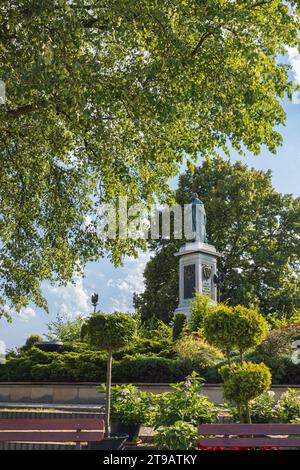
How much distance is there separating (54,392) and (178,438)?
9592 millimetres

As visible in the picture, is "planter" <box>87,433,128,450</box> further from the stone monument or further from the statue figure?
the statue figure

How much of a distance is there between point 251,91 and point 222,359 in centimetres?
983

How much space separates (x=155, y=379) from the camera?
16125 mm

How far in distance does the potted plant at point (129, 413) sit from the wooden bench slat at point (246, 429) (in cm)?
254

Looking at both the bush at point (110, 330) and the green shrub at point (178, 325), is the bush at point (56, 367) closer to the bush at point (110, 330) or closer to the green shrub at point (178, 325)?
the green shrub at point (178, 325)

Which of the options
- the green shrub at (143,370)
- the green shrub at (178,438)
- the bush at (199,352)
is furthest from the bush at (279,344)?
the green shrub at (178,438)

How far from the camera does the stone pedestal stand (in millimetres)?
26891

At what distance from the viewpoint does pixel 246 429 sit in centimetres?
652

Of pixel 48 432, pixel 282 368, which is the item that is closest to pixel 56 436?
pixel 48 432

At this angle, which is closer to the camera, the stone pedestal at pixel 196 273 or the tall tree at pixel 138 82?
the tall tree at pixel 138 82

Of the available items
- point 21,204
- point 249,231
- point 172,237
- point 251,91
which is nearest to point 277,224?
point 249,231

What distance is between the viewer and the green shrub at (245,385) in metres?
7.94

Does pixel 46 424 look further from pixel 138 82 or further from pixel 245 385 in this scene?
pixel 138 82
